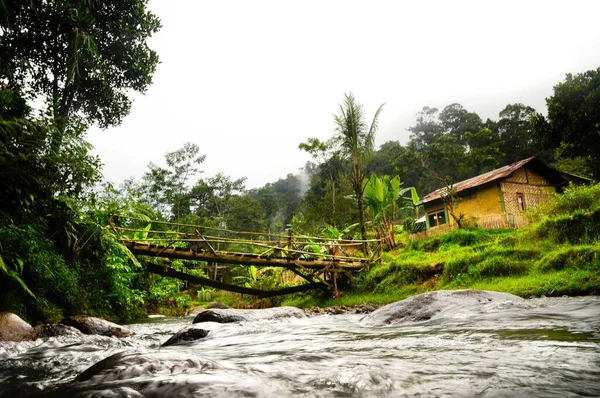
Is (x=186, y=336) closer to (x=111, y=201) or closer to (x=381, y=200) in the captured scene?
(x=111, y=201)

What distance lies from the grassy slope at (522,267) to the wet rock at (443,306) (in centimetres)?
204

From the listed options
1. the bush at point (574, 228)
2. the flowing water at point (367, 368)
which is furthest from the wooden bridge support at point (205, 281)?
the bush at point (574, 228)

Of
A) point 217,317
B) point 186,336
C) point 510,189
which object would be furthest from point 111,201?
point 510,189

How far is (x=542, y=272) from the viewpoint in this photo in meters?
8.04

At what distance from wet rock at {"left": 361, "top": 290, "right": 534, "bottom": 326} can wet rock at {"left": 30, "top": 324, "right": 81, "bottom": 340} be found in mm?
4353

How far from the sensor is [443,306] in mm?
5309

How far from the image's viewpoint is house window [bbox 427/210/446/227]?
23.4 metres

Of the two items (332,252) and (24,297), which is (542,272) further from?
(24,297)

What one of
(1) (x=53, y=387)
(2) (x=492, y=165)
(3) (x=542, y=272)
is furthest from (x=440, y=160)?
(1) (x=53, y=387)

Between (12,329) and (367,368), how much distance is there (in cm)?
473

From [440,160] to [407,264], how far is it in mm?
14386

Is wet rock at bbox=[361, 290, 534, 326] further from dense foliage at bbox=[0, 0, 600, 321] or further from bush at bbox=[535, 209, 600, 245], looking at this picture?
bush at bbox=[535, 209, 600, 245]

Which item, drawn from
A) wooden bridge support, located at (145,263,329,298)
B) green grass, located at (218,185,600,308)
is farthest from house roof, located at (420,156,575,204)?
wooden bridge support, located at (145,263,329,298)

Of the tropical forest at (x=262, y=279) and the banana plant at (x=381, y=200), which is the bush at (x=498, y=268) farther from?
the banana plant at (x=381, y=200)
